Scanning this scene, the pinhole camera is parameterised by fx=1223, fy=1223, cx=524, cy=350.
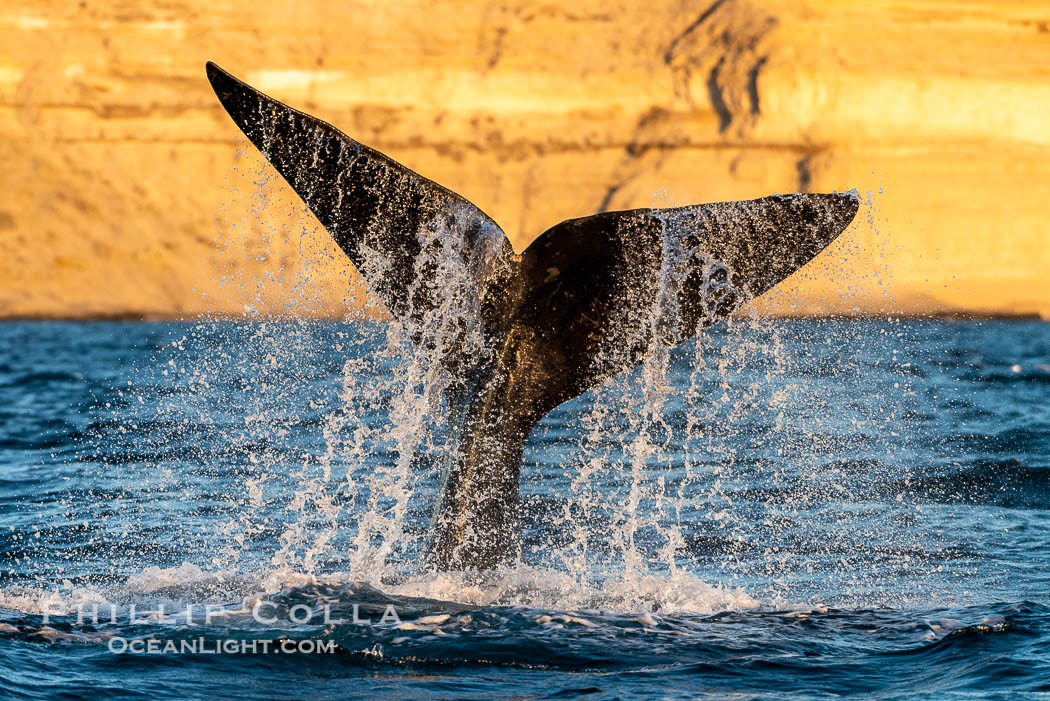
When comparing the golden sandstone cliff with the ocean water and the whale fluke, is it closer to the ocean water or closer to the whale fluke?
the ocean water

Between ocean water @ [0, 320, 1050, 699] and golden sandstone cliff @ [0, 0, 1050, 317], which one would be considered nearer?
ocean water @ [0, 320, 1050, 699]

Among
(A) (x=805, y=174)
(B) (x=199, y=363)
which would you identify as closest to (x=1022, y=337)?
(A) (x=805, y=174)

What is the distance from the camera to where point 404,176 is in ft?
19.1

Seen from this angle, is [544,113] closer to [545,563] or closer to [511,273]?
[545,563]

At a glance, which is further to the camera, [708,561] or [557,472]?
[557,472]

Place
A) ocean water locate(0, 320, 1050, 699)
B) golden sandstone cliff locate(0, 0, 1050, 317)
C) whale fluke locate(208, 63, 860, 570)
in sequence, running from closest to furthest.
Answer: ocean water locate(0, 320, 1050, 699)
whale fluke locate(208, 63, 860, 570)
golden sandstone cliff locate(0, 0, 1050, 317)

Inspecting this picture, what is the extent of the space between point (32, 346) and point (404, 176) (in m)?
48.9

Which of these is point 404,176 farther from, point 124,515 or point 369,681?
point 124,515

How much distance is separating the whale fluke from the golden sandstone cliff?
81616 millimetres

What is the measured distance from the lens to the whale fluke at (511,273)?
5750 millimetres

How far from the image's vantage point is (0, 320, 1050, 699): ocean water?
557cm

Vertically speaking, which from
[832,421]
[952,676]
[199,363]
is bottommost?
[952,676]

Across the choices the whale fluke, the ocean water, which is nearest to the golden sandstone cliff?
the ocean water

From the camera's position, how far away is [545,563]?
7.95 meters
